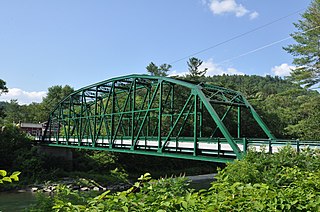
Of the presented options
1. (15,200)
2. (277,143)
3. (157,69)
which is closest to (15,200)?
(15,200)

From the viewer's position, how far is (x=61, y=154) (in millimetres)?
38531

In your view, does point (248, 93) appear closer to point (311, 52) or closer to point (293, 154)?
point (311, 52)

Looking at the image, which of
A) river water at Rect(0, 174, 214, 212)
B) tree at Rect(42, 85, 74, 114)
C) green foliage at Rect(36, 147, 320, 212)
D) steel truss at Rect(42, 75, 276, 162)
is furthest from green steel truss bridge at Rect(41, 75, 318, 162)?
tree at Rect(42, 85, 74, 114)

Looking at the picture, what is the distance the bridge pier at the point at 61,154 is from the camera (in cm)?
3781

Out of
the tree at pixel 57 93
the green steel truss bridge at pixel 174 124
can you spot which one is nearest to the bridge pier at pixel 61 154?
the green steel truss bridge at pixel 174 124

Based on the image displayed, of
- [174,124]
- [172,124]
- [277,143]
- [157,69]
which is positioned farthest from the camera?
[157,69]

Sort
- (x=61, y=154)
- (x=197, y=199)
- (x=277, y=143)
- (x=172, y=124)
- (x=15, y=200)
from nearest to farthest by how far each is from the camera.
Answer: (x=197, y=199)
(x=277, y=143)
(x=15, y=200)
(x=172, y=124)
(x=61, y=154)

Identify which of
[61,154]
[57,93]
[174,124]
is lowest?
[61,154]

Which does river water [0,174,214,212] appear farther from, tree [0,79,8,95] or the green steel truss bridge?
tree [0,79,8,95]

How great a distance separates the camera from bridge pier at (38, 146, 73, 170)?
3781 cm

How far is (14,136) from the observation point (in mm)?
36938

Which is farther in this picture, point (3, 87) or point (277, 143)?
point (3, 87)

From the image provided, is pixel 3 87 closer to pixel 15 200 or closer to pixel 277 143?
pixel 15 200

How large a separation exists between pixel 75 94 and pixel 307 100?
83.6 ft
